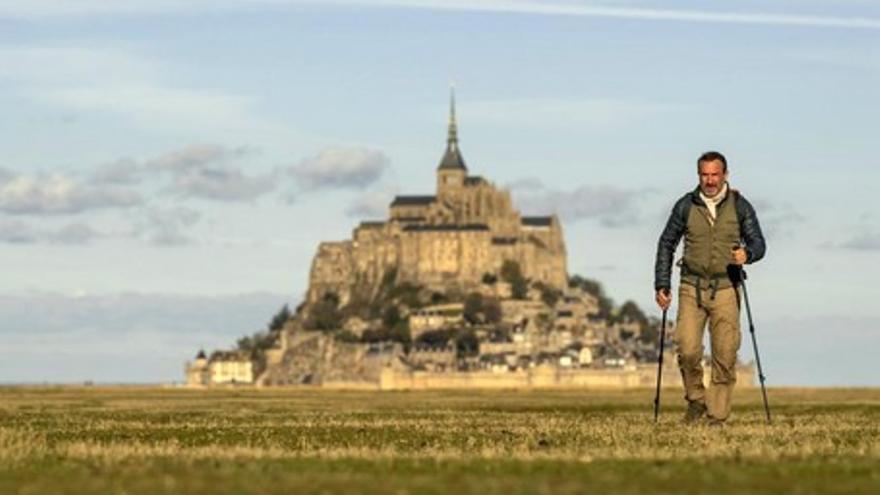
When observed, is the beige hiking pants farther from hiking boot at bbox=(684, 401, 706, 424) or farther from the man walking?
hiking boot at bbox=(684, 401, 706, 424)

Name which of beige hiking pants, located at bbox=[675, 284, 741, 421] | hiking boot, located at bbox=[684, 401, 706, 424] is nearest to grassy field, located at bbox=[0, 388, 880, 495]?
hiking boot, located at bbox=[684, 401, 706, 424]

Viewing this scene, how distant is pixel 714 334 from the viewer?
2461 centimetres

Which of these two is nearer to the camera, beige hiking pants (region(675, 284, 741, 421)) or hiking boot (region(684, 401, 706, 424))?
beige hiking pants (region(675, 284, 741, 421))

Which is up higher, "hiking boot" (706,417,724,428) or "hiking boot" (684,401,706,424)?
"hiking boot" (684,401,706,424)

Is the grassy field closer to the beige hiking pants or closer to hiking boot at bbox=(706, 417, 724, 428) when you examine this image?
hiking boot at bbox=(706, 417, 724, 428)

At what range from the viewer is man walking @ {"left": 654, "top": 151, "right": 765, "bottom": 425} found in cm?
2433

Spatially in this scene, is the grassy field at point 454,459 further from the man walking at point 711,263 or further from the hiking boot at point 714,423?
the man walking at point 711,263

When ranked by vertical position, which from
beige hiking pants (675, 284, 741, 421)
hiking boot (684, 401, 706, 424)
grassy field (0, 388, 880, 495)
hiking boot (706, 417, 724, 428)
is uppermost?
beige hiking pants (675, 284, 741, 421)

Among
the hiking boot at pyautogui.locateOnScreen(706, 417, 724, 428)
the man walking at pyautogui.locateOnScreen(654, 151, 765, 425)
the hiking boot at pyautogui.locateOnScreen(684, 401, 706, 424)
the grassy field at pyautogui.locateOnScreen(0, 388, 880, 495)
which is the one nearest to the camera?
the grassy field at pyautogui.locateOnScreen(0, 388, 880, 495)

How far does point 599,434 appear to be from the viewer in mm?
23875

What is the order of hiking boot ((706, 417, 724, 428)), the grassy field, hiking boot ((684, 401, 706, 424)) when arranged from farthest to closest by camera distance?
hiking boot ((684, 401, 706, 424)) → hiking boot ((706, 417, 724, 428)) → the grassy field

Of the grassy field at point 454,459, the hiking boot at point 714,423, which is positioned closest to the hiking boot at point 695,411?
the hiking boot at point 714,423

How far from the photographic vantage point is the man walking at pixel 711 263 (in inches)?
958

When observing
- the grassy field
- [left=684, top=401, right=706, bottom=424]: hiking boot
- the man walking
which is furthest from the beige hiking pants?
the grassy field
